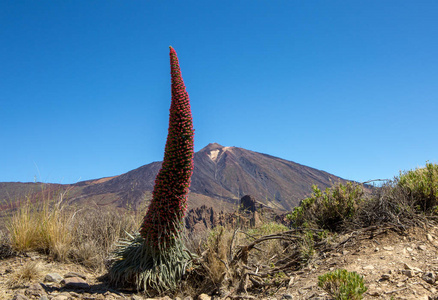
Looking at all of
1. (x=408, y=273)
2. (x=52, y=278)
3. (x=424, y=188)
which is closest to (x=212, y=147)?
(x=424, y=188)

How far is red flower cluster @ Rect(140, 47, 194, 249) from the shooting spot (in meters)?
4.12

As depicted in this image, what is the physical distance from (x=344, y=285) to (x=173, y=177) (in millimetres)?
2284

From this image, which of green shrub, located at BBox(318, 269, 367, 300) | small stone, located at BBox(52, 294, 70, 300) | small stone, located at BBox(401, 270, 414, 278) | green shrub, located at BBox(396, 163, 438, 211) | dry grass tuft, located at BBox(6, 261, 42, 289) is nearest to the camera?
green shrub, located at BBox(318, 269, 367, 300)

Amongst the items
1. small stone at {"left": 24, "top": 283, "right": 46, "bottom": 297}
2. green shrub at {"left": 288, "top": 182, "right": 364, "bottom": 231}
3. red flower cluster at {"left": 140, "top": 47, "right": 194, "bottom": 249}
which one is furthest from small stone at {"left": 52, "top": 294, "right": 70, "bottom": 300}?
green shrub at {"left": 288, "top": 182, "right": 364, "bottom": 231}

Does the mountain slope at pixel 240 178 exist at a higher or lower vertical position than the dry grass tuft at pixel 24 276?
higher

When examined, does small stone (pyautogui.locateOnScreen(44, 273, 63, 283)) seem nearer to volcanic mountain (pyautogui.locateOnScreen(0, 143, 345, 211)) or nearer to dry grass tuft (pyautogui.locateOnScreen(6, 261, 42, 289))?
dry grass tuft (pyautogui.locateOnScreen(6, 261, 42, 289))

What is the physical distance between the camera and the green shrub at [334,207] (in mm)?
5047

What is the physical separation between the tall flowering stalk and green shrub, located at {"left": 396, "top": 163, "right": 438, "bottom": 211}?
10.6 feet

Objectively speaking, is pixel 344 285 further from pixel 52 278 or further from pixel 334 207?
pixel 52 278

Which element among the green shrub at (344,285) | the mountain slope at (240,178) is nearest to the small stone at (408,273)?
the green shrub at (344,285)

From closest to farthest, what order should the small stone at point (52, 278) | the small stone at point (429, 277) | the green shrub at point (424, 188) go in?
the small stone at point (429, 277), the small stone at point (52, 278), the green shrub at point (424, 188)

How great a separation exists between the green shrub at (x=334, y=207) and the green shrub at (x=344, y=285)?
2188 mm

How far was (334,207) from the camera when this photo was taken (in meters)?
5.09

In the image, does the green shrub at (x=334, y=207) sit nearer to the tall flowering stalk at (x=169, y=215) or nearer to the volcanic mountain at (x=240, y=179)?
the tall flowering stalk at (x=169, y=215)
